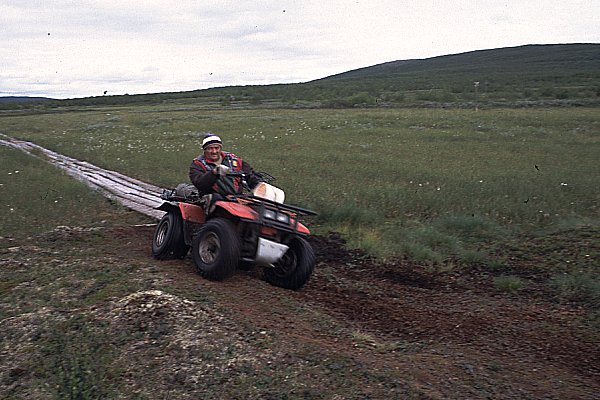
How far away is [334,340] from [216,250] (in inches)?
78.9

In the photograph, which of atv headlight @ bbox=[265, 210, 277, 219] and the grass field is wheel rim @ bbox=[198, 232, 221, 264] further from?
atv headlight @ bbox=[265, 210, 277, 219]

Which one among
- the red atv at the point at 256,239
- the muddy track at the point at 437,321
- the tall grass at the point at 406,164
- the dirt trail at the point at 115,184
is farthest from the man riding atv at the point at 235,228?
the dirt trail at the point at 115,184

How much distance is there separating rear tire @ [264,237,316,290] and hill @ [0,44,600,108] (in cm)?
3502

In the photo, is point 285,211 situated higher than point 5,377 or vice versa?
point 285,211

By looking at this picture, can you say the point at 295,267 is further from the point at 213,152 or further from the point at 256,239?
the point at 213,152


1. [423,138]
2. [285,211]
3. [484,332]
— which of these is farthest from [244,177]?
[423,138]

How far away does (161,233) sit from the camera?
8.05 m

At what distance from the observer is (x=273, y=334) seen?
17.2 feet

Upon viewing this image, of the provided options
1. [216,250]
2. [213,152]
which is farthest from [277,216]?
[213,152]

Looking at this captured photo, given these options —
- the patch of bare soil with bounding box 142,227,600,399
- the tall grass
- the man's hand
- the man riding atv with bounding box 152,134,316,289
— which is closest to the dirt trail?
the tall grass

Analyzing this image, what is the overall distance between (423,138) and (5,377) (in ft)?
70.8

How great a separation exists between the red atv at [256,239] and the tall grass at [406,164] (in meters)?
2.02

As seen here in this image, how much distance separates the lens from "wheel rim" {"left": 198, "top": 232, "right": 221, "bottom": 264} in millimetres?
6887

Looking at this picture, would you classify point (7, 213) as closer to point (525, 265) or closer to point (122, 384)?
point (122, 384)
